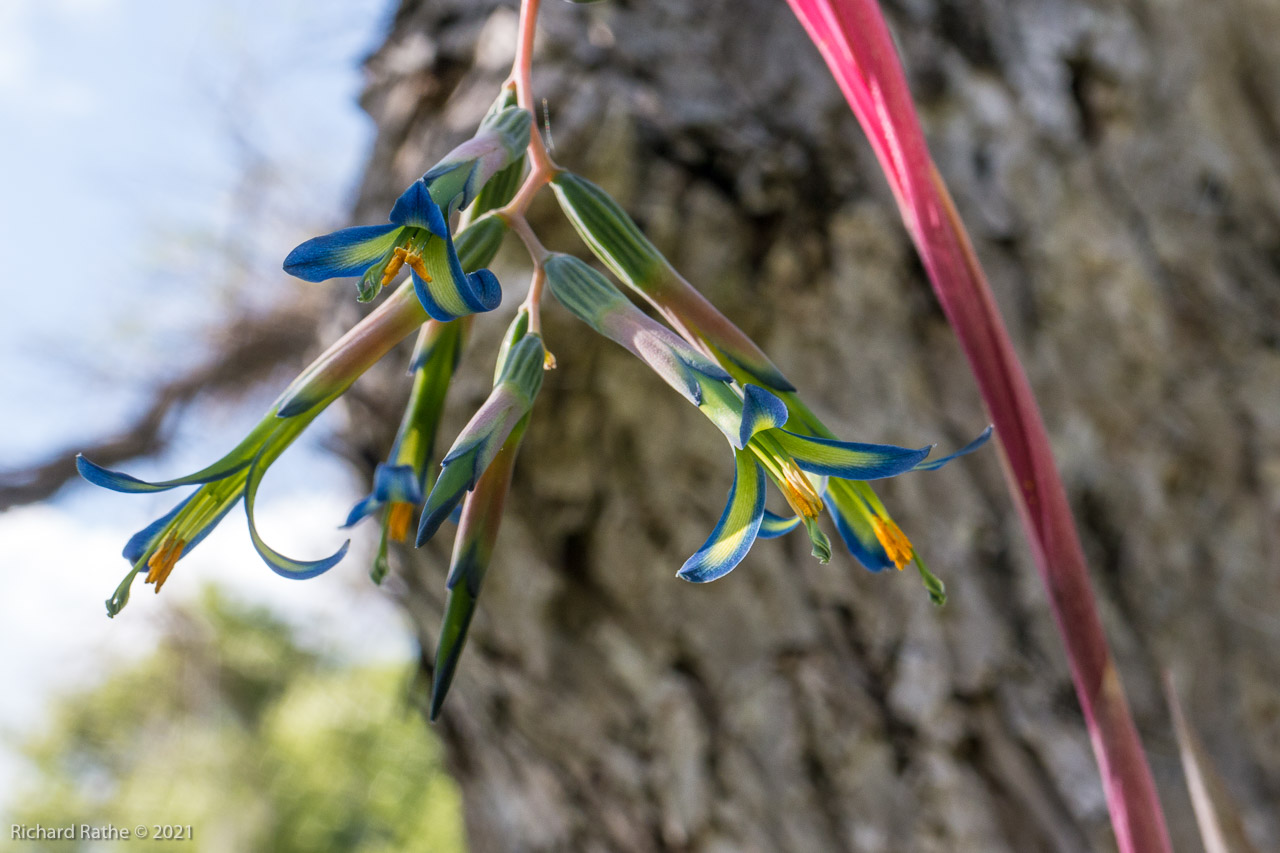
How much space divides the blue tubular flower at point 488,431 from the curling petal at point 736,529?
0.24 ft

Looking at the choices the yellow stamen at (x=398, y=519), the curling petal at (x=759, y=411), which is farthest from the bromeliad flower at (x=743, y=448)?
the yellow stamen at (x=398, y=519)

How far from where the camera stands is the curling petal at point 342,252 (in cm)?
22

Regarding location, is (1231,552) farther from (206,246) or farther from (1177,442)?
(206,246)

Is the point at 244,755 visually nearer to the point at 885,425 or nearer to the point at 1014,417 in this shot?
the point at 885,425

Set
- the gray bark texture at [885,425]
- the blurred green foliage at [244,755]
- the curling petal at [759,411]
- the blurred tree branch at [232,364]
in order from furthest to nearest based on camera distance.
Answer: the blurred green foliage at [244,755] < the blurred tree branch at [232,364] < the gray bark texture at [885,425] < the curling petal at [759,411]

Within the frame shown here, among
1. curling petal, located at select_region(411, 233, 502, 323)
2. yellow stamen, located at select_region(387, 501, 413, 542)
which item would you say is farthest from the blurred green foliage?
curling petal, located at select_region(411, 233, 502, 323)

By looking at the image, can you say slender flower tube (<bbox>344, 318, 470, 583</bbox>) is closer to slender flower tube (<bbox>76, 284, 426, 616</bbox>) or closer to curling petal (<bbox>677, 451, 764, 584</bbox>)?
slender flower tube (<bbox>76, 284, 426, 616</bbox>)

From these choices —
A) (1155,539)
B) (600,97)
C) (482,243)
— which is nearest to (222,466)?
(482,243)

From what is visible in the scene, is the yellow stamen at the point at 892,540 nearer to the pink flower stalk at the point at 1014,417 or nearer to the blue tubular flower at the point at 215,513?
the pink flower stalk at the point at 1014,417

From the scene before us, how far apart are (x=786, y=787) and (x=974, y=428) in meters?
0.34

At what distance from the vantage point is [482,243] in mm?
295

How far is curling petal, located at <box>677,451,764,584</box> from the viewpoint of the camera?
0.72 feet

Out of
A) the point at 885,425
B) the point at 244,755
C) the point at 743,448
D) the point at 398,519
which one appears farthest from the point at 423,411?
the point at 244,755

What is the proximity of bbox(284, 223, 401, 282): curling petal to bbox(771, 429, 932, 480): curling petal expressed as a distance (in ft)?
0.43
